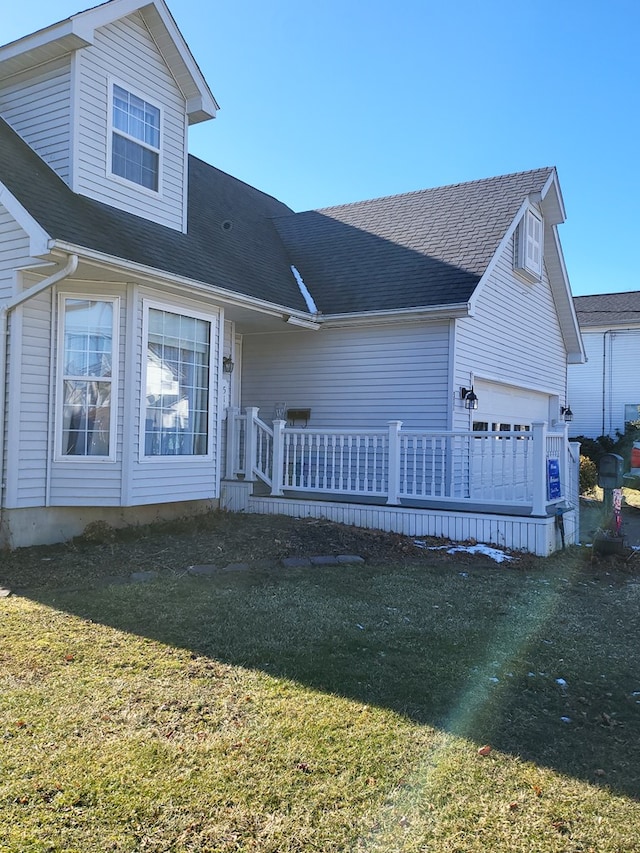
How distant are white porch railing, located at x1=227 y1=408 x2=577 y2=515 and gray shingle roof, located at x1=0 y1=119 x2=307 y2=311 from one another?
2.35m

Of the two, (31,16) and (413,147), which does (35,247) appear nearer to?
(31,16)

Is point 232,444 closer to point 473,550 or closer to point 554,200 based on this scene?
point 473,550

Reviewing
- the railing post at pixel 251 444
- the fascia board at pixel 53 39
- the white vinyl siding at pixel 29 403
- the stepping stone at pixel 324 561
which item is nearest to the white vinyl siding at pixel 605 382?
the railing post at pixel 251 444

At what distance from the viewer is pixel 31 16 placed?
9.46 meters

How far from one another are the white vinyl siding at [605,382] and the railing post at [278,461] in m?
20.5

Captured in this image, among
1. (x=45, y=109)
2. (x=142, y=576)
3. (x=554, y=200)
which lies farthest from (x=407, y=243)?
(x=142, y=576)

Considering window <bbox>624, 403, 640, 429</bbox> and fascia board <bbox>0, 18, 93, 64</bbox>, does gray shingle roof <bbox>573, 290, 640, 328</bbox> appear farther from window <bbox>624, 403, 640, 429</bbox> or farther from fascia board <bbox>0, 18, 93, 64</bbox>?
fascia board <bbox>0, 18, 93, 64</bbox>

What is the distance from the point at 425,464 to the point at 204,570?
3814 mm

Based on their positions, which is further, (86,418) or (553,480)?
(553,480)

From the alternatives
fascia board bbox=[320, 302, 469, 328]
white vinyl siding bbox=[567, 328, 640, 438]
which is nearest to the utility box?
fascia board bbox=[320, 302, 469, 328]

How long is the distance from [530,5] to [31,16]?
800 cm

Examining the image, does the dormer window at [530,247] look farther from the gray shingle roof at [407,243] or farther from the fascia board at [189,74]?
the fascia board at [189,74]

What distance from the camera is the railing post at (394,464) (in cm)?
920

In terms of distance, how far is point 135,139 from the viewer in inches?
364
